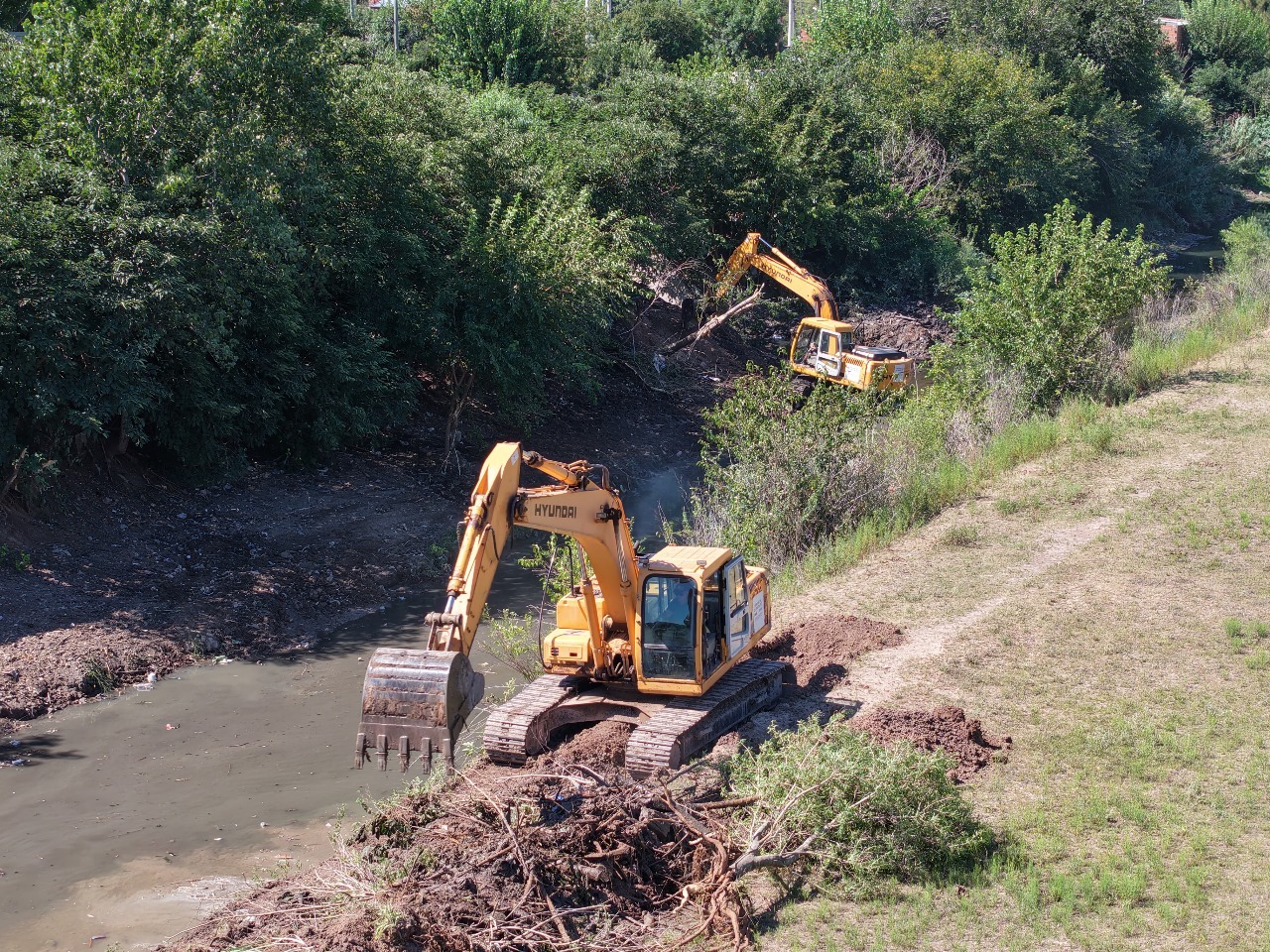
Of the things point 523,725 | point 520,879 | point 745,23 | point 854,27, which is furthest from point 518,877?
point 745,23

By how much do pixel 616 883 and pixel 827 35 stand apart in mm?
41349

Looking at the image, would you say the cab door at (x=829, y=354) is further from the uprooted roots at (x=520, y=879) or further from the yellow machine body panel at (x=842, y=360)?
the uprooted roots at (x=520, y=879)

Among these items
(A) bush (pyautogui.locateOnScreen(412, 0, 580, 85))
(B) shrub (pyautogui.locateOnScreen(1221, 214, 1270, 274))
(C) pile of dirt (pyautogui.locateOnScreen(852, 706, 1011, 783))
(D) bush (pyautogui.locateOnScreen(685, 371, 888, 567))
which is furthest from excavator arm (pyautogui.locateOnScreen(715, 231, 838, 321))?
(C) pile of dirt (pyautogui.locateOnScreen(852, 706, 1011, 783))

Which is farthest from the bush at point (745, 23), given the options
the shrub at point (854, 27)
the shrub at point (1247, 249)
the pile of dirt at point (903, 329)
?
the shrub at point (1247, 249)

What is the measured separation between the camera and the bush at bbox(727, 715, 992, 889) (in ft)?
31.4

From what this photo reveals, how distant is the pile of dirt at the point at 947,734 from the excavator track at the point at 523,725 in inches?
119

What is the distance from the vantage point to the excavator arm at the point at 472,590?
845 cm

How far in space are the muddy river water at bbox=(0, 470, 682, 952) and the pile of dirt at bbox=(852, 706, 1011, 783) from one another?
4476 mm

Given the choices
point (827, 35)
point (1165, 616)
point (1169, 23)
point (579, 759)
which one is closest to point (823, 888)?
point (579, 759)

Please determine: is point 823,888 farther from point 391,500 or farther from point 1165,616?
point 391,500

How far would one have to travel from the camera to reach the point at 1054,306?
927 inches

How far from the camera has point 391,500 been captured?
827 inches

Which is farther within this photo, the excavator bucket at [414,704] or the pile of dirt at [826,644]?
the pile of dirt at [826,644]

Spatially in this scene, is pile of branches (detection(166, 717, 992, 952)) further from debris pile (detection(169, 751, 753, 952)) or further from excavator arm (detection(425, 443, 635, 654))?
excavator arm (detection(425, 443, 635, 654))
